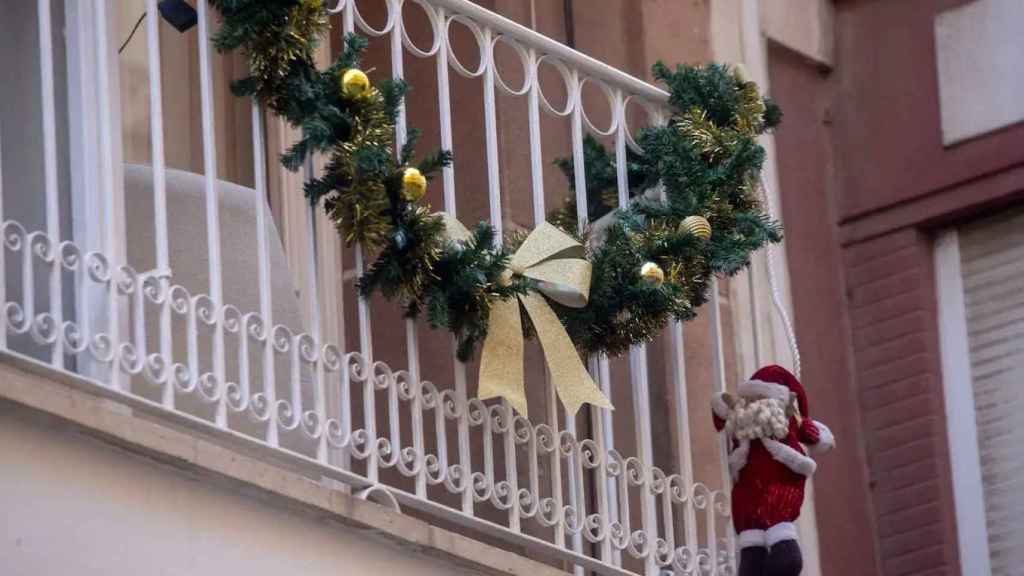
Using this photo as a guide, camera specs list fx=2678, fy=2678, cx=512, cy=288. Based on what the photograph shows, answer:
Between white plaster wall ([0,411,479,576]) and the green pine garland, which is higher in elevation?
the green pine garland

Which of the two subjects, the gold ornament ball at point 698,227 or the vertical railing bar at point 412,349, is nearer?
the vertical railing bar at point 412,349

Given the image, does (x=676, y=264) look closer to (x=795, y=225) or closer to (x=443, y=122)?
(x=443, y=122)

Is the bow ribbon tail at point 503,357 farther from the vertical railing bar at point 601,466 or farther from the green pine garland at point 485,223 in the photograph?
the vertical railing bar at point 601,466

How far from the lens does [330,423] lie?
533 centimetres

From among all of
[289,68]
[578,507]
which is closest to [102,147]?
[289,68]

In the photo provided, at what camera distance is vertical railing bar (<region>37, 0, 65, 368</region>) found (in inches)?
190

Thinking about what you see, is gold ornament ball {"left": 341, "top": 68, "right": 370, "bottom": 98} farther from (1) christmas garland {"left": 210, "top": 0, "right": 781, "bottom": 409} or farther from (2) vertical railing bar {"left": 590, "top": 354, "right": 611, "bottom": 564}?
(2) vertical railing bar {"left": 590, "top": 354, "right": 611, "bottom": 564}

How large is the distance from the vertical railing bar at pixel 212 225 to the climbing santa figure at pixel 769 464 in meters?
1.36

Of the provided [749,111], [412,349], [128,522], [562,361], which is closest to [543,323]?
[562,361]

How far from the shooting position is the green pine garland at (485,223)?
545 cm

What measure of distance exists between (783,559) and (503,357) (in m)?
0.85

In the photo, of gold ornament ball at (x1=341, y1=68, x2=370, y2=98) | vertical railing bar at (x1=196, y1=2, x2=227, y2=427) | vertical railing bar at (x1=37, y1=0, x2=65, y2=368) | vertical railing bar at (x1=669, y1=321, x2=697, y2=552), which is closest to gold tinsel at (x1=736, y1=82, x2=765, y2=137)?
vertical railing bar at (x1=669, y1=321, x2=697, y2=552)

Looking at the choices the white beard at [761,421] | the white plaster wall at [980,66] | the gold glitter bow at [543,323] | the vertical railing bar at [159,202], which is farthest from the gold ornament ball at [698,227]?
the white plaster wall at [980,66]

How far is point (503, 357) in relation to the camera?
5.69m
